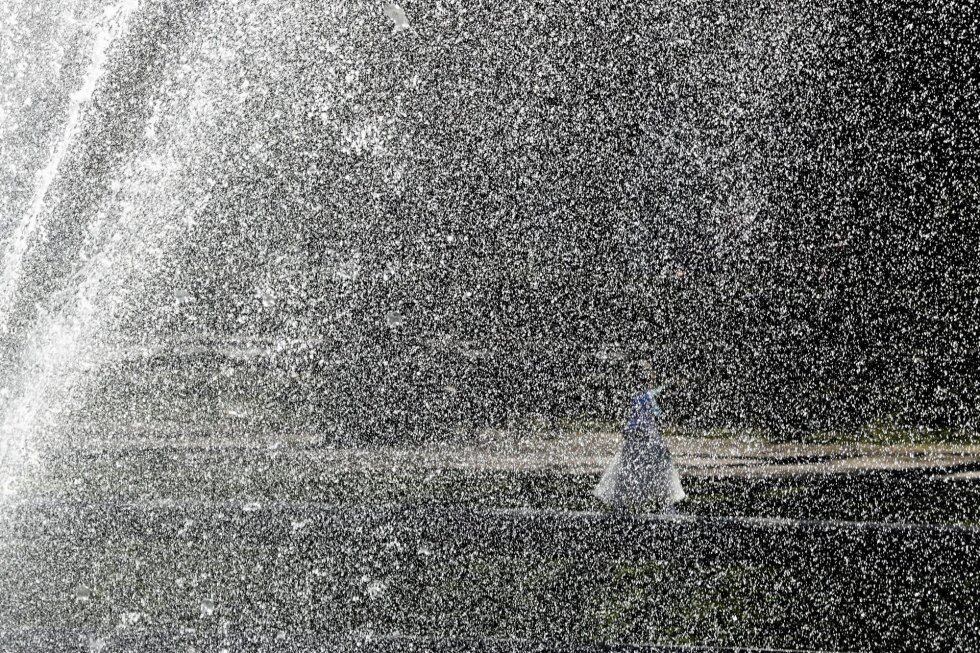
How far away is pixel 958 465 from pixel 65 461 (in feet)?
13.7

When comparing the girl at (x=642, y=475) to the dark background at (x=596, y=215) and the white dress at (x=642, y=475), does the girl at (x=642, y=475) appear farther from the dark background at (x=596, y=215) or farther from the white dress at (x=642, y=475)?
the dark background at (x=596, y=215)

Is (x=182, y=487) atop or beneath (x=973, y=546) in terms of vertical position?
atop

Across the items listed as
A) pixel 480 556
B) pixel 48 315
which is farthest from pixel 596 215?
pixel 48 315

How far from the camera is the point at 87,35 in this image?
125 inches

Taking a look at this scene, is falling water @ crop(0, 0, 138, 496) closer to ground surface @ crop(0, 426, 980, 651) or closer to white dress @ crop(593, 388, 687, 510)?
ground surface @ crop(0, 426, 980, 651)

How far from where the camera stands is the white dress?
122 inches

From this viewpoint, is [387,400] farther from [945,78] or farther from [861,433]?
[945,78]

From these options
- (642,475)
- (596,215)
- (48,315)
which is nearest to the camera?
(48,315)

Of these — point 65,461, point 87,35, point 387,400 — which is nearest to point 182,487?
point 65,461

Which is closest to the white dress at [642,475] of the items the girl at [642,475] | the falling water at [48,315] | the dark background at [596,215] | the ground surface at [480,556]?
the girl at [642,475]

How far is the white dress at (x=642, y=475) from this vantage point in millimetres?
3090

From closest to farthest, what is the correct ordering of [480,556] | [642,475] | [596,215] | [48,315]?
[480,556], [48,315], [642,475], [596,215]

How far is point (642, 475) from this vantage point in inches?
122

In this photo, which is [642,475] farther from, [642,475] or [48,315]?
[48,315]
